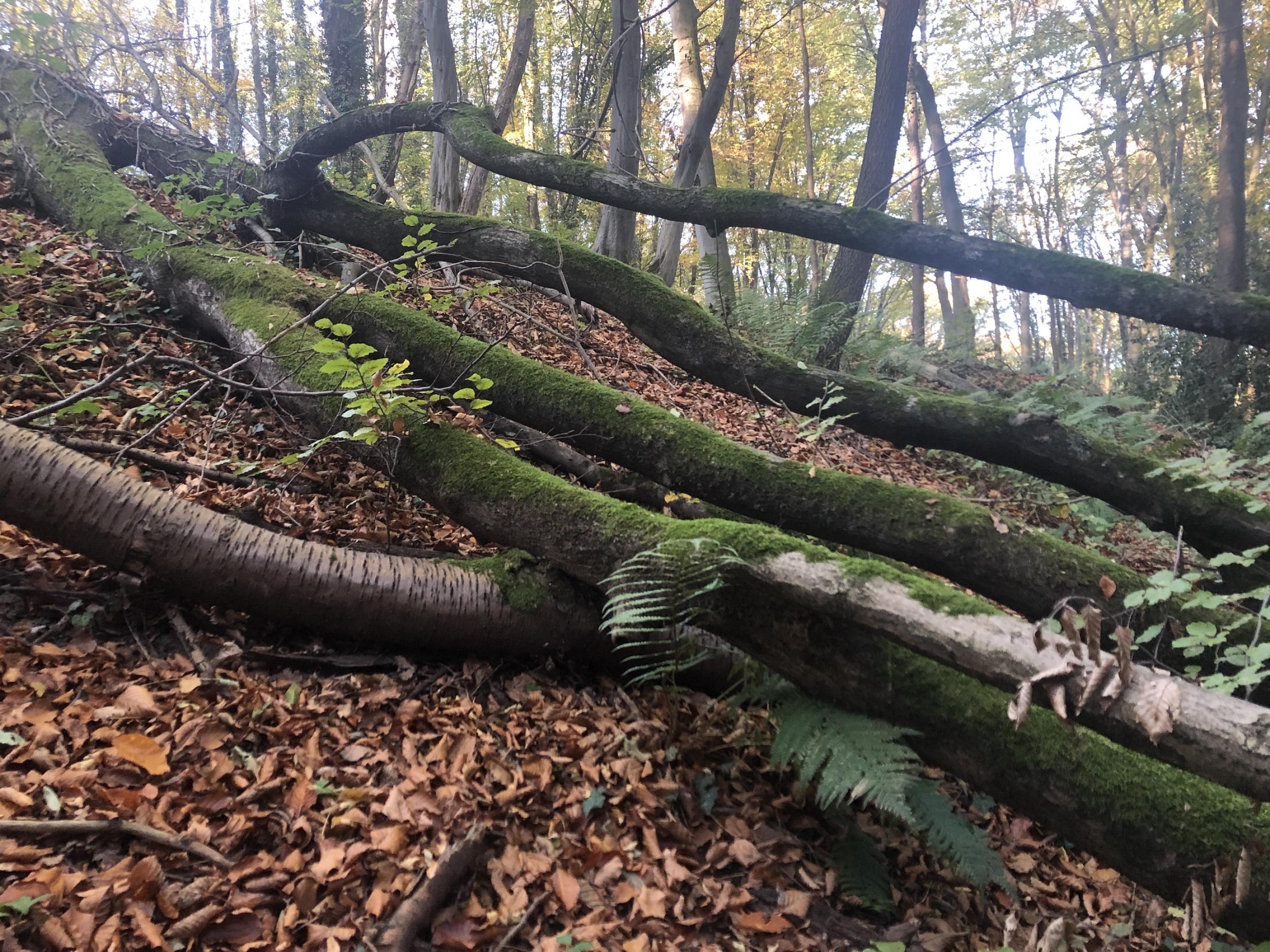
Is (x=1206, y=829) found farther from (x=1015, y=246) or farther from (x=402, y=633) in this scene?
(x=1015, y=246)

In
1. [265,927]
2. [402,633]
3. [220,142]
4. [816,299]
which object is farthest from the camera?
[220,142]

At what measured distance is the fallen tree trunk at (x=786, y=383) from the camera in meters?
3.62

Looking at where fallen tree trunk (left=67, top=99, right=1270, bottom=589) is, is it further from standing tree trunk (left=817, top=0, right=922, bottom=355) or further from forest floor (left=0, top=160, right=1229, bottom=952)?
standing tree trunk (left=817, top=0, right=922, bottom=355)

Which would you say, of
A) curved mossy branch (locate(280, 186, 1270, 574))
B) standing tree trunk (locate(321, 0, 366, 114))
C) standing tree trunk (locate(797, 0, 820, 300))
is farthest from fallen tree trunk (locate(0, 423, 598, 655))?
standing tree trunk (locate(797, 0, 820, 300))

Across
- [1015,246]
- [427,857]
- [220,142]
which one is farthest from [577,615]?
[220,142]

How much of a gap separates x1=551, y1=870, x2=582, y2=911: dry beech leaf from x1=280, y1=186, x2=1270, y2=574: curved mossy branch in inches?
132

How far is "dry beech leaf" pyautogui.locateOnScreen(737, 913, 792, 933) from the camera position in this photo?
7.42 feet

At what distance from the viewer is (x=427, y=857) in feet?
7.00

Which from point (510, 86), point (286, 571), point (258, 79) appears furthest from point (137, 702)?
point (258, 79)

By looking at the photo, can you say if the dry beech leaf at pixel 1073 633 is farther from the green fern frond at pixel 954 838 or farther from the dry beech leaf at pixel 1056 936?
the green fern frond at pixel 954 838

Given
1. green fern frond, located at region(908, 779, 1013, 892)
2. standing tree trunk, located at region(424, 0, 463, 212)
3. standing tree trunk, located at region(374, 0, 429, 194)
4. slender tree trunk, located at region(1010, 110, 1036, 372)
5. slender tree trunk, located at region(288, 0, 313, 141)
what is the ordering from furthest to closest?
slender tree trunk, located at region(1010, 110, 1036, 372), slender tree trunk, located at region(288, 0, 313, 141), standing tree trunk, located at region(374, 0, 429, 194), standing tree trunk, located at region(424, 0, 463, 212), green fern frond, located at region(908, 779, 1013, 892)

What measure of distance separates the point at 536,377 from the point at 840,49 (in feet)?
65.0

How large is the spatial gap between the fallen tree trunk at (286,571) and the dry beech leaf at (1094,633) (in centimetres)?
207

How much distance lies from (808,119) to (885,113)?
1218 centimetres
